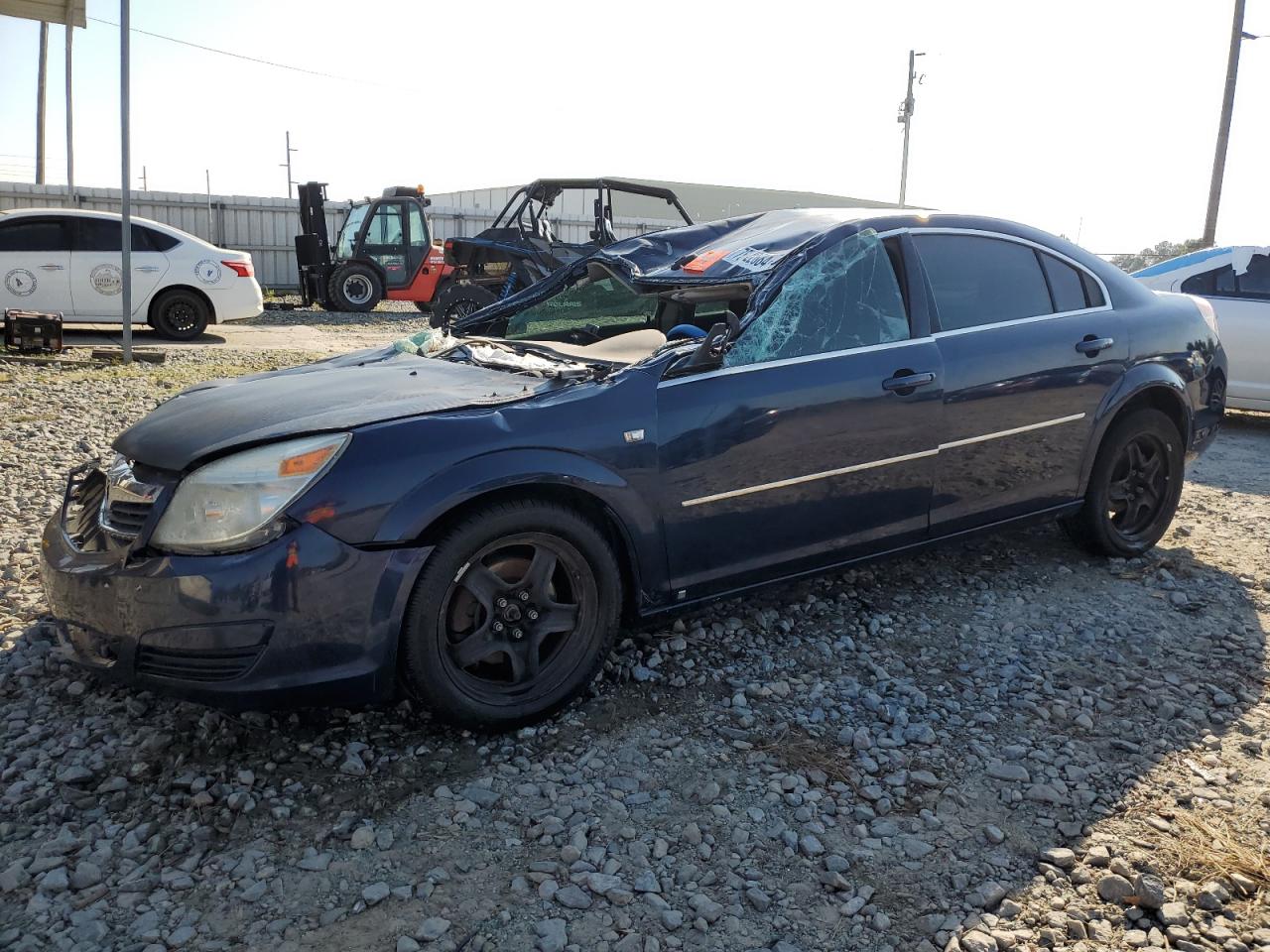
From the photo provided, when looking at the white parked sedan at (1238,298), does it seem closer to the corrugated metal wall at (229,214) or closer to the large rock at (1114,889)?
the large rock at (1114,889)

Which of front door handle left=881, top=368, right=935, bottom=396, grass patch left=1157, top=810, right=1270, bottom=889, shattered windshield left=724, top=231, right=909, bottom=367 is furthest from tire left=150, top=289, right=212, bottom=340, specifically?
grass patch left=1157, top=810, right=1270, bottom=889

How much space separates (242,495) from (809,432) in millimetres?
1823

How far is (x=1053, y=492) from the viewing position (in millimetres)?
4418

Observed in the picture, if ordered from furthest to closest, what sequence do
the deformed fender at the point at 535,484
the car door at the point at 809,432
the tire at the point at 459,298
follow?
1. the tire at the point at 459,298
2. the car door at the point at 809,432
3. the deformed fender at the point at 535,484

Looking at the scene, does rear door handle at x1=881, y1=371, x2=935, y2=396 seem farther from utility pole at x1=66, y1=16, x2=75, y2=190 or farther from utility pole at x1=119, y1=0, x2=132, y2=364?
utility pole at x1=66, y1=16, x2=75, y2=190

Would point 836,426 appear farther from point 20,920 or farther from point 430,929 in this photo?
point 20,920

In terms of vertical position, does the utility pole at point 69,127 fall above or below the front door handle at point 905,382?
above

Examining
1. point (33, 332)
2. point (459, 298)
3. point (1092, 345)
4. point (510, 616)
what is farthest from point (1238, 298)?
point (33, 332)

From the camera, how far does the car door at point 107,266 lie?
12352 millimetres

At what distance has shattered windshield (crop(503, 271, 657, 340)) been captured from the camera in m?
4.48

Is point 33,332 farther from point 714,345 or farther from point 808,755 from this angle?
point 808,755

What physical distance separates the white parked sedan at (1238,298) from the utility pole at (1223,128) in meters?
13.2

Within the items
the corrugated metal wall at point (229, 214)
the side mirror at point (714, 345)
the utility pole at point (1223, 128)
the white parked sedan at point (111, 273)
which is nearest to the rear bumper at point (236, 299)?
the white parked sedan at point (111, 273)

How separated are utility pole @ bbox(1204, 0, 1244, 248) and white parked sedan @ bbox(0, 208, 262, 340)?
57.9ft
